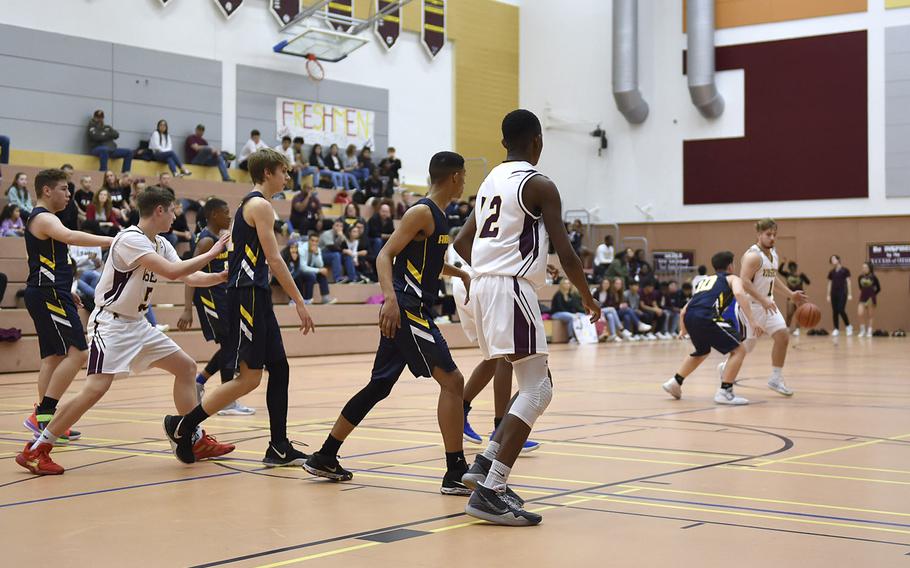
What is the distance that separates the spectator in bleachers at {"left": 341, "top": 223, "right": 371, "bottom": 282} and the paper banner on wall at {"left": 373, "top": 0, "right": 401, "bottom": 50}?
27.7ft

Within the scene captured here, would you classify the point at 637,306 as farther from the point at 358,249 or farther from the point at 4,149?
the point at 4,149

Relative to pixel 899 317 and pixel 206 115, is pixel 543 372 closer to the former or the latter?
pixel 206 115

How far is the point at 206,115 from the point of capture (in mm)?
24422

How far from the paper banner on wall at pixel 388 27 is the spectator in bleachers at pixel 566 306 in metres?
9.20

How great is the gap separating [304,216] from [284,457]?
598 inches

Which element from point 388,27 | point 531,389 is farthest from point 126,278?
point 388,27

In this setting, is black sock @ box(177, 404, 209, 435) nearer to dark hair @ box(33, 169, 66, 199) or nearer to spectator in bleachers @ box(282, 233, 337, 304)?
dark hair @ box(33, 169, 66, 199)

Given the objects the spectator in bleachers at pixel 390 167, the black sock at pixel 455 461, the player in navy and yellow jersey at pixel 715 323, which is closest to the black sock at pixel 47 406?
the black sock at pixel 455 461

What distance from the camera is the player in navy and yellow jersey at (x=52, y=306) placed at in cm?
725

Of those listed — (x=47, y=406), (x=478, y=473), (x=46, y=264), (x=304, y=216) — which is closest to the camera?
(x=478, y=473)

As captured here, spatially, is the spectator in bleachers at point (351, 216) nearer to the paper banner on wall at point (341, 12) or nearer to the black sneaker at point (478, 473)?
the paper banner on wall at point (341, 12)

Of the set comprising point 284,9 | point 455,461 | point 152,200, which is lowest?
point 455,461

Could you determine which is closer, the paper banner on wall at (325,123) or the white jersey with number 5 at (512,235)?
the white jersey with number 5 at (512,235)

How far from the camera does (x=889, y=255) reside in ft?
93.0
